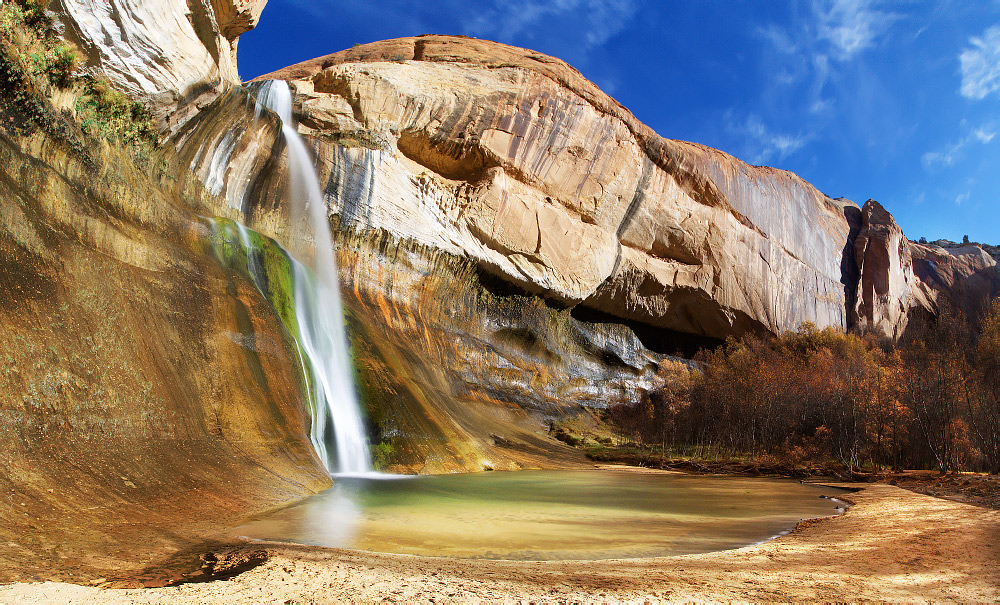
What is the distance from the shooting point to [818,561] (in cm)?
525

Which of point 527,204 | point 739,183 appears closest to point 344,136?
point 527,204

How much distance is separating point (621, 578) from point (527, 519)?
366cm

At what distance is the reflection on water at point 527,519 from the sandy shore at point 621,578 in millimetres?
727

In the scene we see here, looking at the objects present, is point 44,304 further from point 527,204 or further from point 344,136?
point 527,204

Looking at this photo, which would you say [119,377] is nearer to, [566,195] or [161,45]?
[161,45]

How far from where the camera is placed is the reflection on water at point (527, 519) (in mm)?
5980

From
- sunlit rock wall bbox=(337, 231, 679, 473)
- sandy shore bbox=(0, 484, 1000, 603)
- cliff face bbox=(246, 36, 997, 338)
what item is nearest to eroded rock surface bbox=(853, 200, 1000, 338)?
cliff face bbox=(246, 36, 997, 338)

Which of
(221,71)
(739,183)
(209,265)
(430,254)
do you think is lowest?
(209,265)

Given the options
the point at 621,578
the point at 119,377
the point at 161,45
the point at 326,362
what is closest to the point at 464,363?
the point at 326,362

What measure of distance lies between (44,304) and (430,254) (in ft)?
71.6

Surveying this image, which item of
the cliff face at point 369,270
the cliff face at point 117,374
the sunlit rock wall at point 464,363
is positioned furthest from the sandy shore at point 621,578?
the sunlit rock wall at point 464,363

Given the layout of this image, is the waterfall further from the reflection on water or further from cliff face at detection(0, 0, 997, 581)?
the reflection on water

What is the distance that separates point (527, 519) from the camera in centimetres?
796

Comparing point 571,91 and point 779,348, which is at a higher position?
point 571,91
